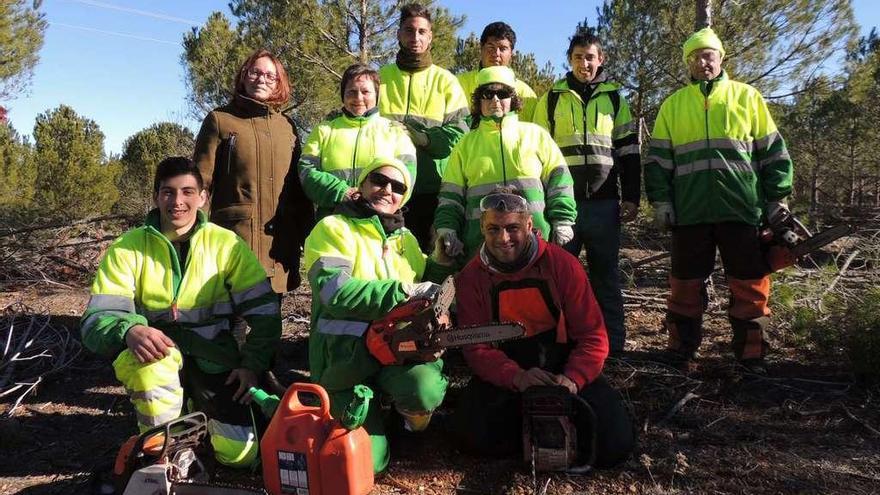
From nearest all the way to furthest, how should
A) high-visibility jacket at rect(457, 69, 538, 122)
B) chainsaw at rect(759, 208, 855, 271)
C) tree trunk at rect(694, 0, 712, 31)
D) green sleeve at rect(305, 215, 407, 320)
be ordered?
green sleeve at rect(305, 215, 407, 320)
chainsaw at rect(759, 208, 855, 271)
high-visibility jacket at rect(457, 69, 538, 122)
tree trunk at rect(694, 0, 712, 31)

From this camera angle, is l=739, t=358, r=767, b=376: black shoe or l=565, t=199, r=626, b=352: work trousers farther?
l=565, t=199, r=626, b=352: work trousers

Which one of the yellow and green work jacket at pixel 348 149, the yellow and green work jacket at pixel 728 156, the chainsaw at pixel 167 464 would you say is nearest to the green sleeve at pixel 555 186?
the yellow and green work jacket at pixel 348 149

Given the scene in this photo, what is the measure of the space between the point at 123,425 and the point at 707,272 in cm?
389

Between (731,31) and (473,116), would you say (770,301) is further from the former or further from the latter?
(731,31)

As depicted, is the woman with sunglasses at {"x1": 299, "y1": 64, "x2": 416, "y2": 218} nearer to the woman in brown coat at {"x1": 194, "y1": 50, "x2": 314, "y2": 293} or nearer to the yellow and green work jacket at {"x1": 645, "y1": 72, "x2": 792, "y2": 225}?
the woman in brown coat at {"x1": 194, "y1": 50, "x2": 314, "y2": 293}

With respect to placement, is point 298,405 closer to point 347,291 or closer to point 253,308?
point 347,291

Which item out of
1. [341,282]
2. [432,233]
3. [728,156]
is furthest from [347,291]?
[728,156]

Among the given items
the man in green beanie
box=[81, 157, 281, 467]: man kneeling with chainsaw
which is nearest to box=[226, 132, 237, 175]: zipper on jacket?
box=[81, 157, 281, 467]: man kneeling with chainsaw

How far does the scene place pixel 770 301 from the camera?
16.8 feet

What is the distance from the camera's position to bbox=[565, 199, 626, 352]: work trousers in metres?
4.32

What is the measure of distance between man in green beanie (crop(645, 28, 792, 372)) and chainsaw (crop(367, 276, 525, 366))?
2.10 meters

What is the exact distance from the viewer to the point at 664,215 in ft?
13.9

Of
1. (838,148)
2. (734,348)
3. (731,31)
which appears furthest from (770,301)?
(838,148)

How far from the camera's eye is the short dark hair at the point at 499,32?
440 cm
